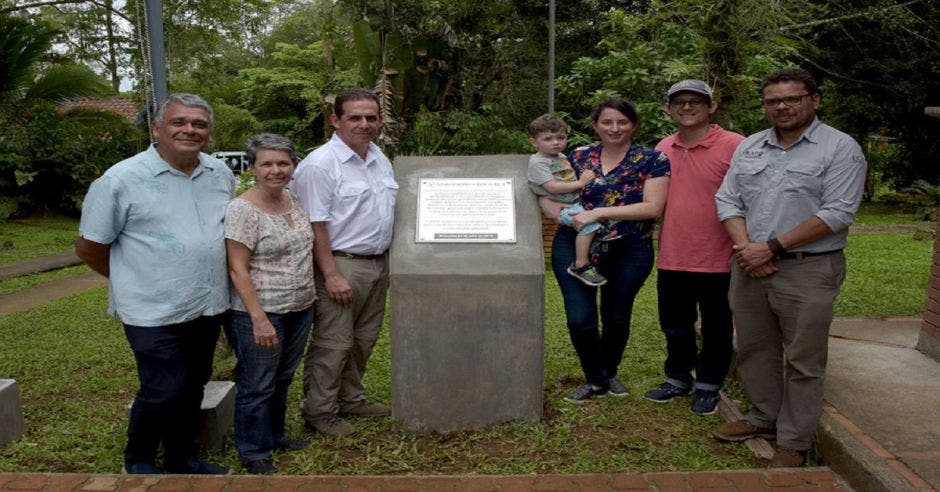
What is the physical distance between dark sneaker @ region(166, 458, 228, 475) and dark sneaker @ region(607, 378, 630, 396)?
2.12 metres

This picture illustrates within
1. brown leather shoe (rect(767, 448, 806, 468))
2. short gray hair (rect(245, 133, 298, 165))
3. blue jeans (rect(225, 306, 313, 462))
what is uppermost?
short gray hair (rect(245, 133, 298, 165))

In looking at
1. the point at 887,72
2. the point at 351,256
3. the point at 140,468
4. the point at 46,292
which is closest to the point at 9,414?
the point at 140,468

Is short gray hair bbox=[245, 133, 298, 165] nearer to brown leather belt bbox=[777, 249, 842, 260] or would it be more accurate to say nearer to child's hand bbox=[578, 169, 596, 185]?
child's hand bbox=[578, 169, 596, 185]

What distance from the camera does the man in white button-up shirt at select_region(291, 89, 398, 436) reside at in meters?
3.57

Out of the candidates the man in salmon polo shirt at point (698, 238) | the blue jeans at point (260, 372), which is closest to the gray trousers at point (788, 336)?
the man in salmon polo shirt at point (698, 238)

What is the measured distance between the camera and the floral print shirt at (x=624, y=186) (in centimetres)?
387

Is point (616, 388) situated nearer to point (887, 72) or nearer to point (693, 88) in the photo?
point (693, 88)

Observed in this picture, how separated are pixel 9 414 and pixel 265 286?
1.74m

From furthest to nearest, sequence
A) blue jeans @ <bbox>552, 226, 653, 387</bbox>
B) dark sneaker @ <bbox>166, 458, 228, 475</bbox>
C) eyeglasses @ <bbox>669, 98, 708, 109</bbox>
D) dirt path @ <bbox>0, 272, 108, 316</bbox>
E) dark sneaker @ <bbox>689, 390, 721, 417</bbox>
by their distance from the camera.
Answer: dirt path @ <bbox>0, 272, 108, 316</bbox>
dark sneaker @ <bbox>689, 390, 721, 417</bbox>
blue jeans @ <bbox>552, 226, 653, 387</bbox>
eyeglasses @ <bbox>669, 98, 708, 109</bbox>
dark sneaker @ <bbox>166, 458, 228, 475</bbox>

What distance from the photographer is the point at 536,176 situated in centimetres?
396

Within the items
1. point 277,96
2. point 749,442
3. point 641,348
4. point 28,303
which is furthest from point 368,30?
point 277,96

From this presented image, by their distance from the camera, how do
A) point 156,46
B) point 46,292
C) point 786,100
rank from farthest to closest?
point 46,292, point 156,46, point 786,100

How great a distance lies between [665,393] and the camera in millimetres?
4289

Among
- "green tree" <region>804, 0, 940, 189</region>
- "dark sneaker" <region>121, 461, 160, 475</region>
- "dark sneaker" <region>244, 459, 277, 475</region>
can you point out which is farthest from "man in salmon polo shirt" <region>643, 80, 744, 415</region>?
"green tree" <region>804, 0, 940, 189</region>
